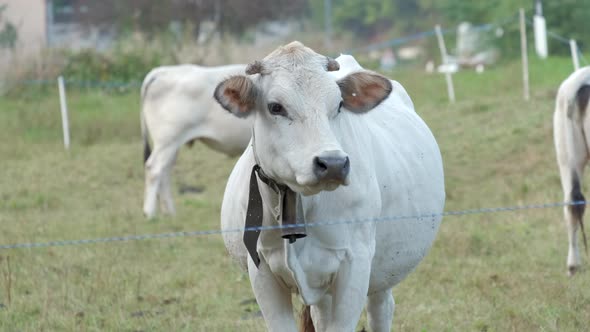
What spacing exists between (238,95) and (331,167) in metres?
0.65

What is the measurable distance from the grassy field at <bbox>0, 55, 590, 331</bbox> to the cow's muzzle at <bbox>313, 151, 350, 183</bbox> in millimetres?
2500

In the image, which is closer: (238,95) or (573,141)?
(238,95)

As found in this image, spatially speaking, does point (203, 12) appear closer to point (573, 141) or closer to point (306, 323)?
point (573, 141)

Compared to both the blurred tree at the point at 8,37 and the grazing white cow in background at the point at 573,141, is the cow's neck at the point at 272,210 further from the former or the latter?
the blurred tree at the point at 8,37

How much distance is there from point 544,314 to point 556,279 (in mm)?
1272

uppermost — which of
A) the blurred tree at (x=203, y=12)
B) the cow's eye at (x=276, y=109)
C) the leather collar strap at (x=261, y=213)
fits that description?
A: the cow's eye at (x=276, y=109)

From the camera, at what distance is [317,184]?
13.3 ft

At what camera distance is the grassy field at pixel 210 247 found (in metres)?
6.72

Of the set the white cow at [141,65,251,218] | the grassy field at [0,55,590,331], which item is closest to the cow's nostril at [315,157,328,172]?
the grassy field at [0,55,590,331]

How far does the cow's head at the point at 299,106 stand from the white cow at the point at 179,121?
8226mm

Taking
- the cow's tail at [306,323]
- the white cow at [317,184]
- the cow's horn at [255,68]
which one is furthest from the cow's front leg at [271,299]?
the cow's horn at [255,68]

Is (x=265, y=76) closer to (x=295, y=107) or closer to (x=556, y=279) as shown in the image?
(x=295, y=107)

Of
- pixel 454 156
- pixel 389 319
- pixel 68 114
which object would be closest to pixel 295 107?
pixel 389 319

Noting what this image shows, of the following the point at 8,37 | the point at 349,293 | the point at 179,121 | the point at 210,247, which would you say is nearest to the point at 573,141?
the point at 210,247
